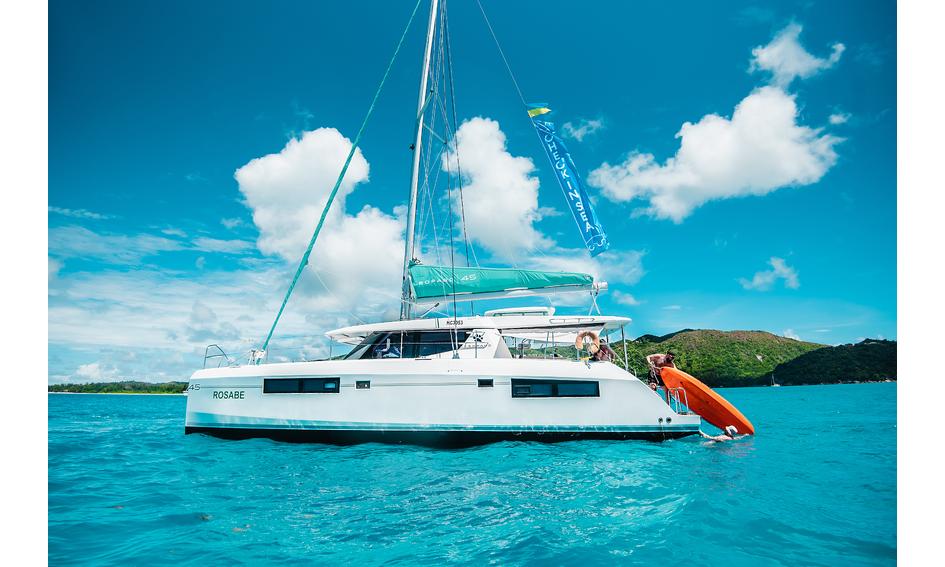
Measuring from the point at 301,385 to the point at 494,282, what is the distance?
15.8 feet

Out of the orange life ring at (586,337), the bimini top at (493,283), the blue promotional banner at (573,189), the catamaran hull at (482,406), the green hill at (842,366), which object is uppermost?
the blue promotional banner at (573,189)

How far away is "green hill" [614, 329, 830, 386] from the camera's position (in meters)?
80.8

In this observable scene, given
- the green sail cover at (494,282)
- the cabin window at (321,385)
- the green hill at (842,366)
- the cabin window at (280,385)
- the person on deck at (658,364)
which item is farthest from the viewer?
the green hill at (842,366)

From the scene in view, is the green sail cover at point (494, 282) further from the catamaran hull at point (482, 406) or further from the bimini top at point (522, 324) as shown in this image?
the catamaran hull at point (482, 406)

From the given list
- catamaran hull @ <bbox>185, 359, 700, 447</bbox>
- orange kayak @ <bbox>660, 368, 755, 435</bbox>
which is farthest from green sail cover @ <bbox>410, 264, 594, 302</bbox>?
orange kayak @ <bbox>660, 368, 755, 435</bbox>

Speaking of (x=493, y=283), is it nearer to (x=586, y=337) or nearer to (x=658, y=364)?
(x=586, y=337)

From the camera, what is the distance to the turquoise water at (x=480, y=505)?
13.3ft

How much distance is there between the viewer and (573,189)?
10.8 metres

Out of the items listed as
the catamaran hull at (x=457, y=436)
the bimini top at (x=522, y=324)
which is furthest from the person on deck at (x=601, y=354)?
the catamaran hull at (x=457, y=436)

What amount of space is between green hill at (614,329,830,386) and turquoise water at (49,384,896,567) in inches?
2811

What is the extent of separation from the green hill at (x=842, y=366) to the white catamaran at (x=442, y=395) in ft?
255

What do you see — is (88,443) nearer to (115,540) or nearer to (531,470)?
(115,540)

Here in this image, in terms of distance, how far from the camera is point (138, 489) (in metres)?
6.40

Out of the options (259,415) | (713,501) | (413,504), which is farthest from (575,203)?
(259,415)
